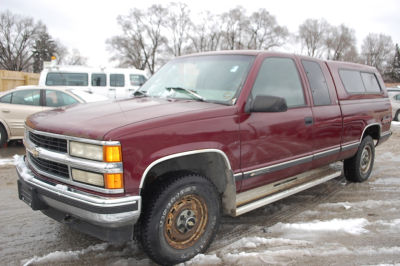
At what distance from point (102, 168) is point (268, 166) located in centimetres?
181

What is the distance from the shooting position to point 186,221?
2.90 meters

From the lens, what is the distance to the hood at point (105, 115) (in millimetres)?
2521

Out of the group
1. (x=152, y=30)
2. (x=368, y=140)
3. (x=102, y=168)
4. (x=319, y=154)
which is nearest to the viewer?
(x=102, y=168)

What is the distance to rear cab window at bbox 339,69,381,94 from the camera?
4.88m

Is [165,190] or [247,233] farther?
[247,233]

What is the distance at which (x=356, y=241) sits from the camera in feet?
11.2

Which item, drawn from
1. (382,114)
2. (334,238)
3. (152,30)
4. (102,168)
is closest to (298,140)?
(334,238)

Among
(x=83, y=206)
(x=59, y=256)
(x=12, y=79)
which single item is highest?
(x=12, y=79)

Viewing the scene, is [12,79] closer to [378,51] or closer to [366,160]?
[366,160]

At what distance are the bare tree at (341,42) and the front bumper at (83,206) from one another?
223 ft

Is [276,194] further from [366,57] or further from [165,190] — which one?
[366,57]

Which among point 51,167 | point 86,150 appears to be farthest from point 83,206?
point 51,167

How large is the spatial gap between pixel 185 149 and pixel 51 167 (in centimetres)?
116

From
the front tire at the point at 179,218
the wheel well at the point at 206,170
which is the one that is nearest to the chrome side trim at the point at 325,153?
the wheel well at the point at 206,170
